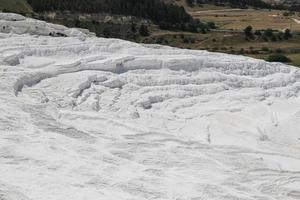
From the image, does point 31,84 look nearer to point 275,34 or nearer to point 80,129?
point 80,129

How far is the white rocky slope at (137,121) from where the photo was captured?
50.9ft

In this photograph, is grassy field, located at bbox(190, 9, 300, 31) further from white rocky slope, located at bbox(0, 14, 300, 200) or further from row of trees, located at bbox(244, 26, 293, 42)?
white rocky slope, located at bbox(0, 14, 300, 200)

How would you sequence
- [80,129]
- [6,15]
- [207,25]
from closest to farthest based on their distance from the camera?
[80,129], [6,15], [207,25]

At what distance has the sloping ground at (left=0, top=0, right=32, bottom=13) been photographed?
110675 mm

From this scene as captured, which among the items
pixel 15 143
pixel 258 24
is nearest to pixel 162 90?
pixel 15 143

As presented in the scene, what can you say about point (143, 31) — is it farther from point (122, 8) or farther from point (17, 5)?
point (17, 5)

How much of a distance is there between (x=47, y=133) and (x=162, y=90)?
7844 mm

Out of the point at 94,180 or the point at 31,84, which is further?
the point at 31,84

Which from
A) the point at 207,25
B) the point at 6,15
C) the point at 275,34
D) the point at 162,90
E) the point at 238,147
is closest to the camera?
the point at 238,147

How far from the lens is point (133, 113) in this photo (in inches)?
890

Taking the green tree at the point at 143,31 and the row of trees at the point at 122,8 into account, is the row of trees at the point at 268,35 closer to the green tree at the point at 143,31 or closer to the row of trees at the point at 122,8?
the green tree at the point at 143,31

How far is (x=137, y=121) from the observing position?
22.0 meters

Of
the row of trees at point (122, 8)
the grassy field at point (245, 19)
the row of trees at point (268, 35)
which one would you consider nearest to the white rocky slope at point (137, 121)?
the row of trees at point (268, 35)

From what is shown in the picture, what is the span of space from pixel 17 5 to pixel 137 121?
99.4 metres
